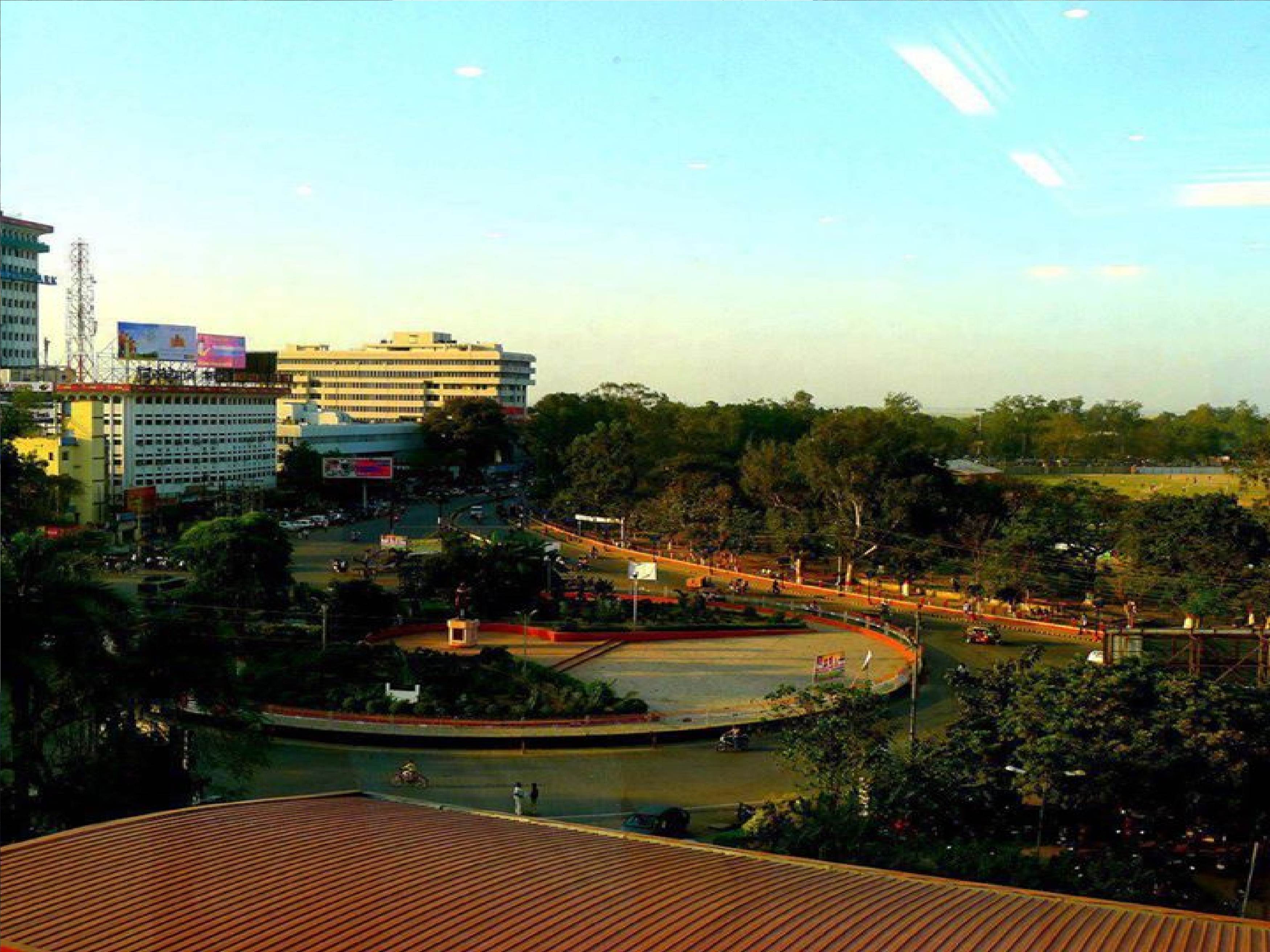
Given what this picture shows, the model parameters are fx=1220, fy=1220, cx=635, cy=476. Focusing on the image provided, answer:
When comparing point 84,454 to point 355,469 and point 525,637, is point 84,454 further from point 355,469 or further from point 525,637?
point 525,637

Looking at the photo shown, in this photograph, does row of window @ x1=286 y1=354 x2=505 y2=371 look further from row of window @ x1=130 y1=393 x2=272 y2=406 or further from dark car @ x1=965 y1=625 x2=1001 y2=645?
dark car @ x1=965 y1=625 x2=1001 y2=645

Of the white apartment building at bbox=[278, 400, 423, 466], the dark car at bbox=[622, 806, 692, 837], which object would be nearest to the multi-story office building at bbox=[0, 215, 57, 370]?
the white apartment building at bbox=[278, 400, 423, 466]

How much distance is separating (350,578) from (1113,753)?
1209 centimetres

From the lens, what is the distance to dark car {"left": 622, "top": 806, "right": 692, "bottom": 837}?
6.66 meters

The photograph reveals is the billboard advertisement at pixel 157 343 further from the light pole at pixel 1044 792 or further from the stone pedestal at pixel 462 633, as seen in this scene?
the light pole at pixel 1044 792

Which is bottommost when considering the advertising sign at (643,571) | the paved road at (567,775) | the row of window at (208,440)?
the paved road at (567,775)

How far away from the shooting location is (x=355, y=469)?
25938 mm

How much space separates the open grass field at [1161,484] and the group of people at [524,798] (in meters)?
11.9

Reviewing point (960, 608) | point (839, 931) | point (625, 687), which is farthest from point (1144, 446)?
point (839, 931)

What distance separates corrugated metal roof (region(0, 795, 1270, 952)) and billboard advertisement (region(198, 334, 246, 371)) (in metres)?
20.5

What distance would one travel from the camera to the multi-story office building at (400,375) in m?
36.3

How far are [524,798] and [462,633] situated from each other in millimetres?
5229

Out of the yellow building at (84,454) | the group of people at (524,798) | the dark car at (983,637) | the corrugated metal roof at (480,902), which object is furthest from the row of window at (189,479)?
the corrugated metal roof at (480,902)

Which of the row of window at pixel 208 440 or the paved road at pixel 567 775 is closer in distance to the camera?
the paved road at pixel 567 775
